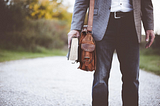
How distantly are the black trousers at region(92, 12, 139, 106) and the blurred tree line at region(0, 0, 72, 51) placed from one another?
13.3 meters

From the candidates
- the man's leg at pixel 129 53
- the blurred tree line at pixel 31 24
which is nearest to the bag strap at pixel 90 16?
the man's leg at pixel 129 53

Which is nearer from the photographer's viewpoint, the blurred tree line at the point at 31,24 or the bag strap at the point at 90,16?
the bag strap at the point at 90,16

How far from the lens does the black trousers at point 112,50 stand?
1817 mm

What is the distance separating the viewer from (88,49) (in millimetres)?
1764

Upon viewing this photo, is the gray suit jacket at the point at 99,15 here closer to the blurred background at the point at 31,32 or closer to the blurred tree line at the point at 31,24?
the blurred background at the point at 31,32

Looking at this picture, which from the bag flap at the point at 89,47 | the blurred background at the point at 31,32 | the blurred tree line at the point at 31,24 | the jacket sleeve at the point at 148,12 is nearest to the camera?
the bag flap at the point at 89,47

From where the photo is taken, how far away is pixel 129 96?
6.36ft

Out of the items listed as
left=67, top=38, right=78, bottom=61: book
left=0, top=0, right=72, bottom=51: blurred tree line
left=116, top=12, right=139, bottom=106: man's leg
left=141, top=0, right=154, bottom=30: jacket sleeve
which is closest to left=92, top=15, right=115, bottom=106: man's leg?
left=116, top=12, right=139, bottom=106: man's leg

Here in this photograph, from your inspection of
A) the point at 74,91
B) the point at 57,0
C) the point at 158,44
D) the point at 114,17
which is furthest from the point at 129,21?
the point at 57,0

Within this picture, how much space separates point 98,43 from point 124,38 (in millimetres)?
272

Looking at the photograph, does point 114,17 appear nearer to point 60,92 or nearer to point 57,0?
point 60,92

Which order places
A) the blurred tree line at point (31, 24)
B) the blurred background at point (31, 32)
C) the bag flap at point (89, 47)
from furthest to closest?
the blurred tree line at point (31, 24)
the blurred background at point (31, 32)
the bag flap at point (89, 47)

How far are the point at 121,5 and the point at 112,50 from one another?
0.46 meters

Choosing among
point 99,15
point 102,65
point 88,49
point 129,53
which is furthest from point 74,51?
point 129,53
